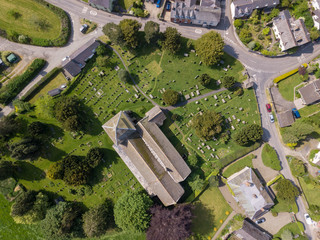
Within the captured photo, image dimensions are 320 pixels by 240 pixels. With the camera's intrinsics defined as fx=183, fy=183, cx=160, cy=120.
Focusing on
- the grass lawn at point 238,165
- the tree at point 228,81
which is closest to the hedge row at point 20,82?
the tree at point 228,81

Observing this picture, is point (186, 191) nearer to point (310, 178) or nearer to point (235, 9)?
point (310, 178)

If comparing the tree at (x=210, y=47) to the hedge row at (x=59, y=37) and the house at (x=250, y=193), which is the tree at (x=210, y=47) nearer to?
the house at (x=250, y=193)

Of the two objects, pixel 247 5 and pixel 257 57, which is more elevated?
pixel 247 5

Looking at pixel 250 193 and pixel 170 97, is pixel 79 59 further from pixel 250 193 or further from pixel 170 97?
pixel 250 193

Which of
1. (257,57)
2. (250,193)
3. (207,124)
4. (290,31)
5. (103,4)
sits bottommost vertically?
(250,193)

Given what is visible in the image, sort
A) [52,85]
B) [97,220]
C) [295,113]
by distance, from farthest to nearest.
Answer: [295,113] < [52,85] < [97,220]

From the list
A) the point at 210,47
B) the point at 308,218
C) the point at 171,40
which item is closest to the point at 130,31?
the point at 171,40
